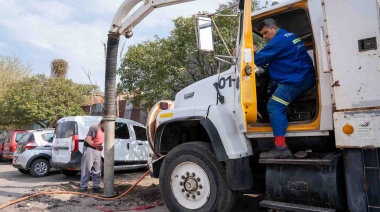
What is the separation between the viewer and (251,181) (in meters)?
4.04

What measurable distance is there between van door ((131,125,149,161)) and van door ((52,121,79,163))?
1.73 meters

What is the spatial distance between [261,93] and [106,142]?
3468 mm

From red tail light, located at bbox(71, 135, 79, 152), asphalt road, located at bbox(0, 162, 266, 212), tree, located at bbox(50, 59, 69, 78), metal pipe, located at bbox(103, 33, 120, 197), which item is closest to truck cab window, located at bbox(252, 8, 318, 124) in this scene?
asphalt road, located at bbox(0, 162, 266, 212)

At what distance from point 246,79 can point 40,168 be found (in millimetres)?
9515

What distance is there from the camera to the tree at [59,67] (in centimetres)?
2788

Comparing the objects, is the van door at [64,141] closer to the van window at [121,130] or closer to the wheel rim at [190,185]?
the van window at [121,130]

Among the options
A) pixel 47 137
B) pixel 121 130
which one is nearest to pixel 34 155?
pixel 47 137

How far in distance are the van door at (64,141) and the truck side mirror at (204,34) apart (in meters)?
6.15

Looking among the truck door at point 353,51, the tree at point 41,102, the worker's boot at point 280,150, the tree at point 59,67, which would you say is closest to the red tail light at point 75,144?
the worker's boot at point 280,150

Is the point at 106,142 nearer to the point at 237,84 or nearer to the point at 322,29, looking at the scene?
the point at 237,84

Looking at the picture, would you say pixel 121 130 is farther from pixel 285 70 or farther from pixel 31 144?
pixel 285 70

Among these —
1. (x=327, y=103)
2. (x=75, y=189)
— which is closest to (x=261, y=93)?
(x=327, y=103)

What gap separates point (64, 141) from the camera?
9258 mm

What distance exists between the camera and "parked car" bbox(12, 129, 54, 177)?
35.8 feet
